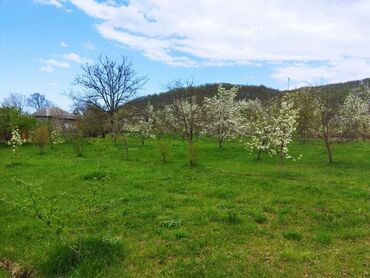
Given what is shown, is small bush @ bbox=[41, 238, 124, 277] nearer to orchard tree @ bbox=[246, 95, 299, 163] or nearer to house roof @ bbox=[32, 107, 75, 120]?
orchard tree @ bbox=[246, 95, 299, 163]

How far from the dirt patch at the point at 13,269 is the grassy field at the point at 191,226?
4.5 inches

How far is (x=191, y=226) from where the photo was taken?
394 inches

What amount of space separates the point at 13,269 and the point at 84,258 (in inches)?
61.3

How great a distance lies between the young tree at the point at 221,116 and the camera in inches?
1398

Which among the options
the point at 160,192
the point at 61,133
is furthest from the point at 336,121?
the point at 61,133

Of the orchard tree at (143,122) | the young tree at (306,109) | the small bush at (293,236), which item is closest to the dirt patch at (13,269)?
the small bush at (293,236)

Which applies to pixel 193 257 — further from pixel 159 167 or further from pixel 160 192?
pixel 159 167

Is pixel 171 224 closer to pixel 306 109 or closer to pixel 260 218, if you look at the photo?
pixel 260 218

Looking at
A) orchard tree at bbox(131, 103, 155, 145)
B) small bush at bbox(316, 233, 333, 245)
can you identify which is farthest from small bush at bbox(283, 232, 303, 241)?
orchard tree at bbox(131, 103, 155, 145)

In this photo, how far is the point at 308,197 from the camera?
13.0 m

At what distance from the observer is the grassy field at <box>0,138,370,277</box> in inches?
305

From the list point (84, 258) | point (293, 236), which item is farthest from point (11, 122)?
point (293, 236)

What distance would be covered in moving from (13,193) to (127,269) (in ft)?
27.2

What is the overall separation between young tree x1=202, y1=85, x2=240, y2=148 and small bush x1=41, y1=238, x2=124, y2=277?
85.3ft
